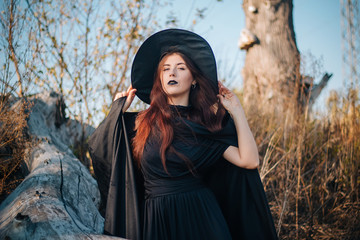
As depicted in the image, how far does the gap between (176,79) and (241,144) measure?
29.5 inches

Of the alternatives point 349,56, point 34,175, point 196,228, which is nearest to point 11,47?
point 34,175

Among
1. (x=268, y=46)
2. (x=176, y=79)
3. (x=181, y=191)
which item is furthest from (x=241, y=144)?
(x=268, y=46)

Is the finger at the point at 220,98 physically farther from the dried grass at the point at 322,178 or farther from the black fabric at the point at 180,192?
the dried grass at the point at 322,178

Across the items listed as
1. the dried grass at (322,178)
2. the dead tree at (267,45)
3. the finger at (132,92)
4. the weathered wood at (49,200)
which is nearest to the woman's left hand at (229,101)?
the finger at (132,92)

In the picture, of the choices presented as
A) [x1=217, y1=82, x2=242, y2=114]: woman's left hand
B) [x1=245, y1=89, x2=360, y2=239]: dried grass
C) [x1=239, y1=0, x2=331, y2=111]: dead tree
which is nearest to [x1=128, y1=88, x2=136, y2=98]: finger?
[x1=217, y1=82, x2=242, y2=114]: woman's left hand

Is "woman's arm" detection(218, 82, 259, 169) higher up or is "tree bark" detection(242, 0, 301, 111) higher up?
"tree bark" detection(242, 0, 301, 111)

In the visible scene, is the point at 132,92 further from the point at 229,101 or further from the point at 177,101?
the point at 229,101

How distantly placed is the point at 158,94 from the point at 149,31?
9.61ft

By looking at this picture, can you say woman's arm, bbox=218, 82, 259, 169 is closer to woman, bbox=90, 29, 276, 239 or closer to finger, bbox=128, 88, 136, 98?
woman, bbox=90, 29, 276, 239

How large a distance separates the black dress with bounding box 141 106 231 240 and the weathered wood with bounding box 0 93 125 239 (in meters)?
0.48

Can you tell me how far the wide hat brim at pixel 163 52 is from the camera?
7.58 ft

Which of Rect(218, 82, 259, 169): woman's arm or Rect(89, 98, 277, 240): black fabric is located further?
Rect(218, 82, 259, 169): woman's arm

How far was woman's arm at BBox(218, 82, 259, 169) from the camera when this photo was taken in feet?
6.88

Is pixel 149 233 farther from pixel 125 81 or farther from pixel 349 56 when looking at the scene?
pixel 349 56
